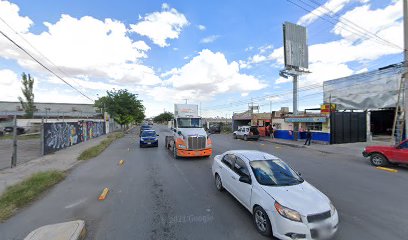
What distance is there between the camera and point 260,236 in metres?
4.25

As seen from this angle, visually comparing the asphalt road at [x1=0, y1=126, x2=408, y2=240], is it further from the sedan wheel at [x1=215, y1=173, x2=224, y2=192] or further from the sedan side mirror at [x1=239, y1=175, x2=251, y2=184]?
the sedan side mirror at [x1=239, y1=175, x2=251, y2=184]

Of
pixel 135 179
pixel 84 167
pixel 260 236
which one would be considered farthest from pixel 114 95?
pixel 260 236

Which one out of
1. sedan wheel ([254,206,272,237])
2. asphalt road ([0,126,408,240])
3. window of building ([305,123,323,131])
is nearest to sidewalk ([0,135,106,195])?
asphalt road ([0,126,408,240])

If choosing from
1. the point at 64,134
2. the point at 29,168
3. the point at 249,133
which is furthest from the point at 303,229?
the point at 249,133

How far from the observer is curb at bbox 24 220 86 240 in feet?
13.0

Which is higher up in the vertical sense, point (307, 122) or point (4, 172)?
point (307, 122)

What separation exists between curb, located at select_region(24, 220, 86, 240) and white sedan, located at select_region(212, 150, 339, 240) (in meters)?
3.51

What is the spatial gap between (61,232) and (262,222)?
3946mm

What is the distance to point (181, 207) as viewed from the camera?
18.6 ft

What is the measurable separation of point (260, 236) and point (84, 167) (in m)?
9.72

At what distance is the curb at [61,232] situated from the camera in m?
3.97

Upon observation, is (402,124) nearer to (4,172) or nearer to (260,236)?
(260,236)

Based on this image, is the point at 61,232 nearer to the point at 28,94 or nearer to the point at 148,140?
the point at 148,140

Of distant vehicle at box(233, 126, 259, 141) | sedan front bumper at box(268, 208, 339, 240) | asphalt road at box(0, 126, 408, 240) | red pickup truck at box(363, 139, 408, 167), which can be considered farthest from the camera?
distant vehicle at box(233, 126, 259, 141)
